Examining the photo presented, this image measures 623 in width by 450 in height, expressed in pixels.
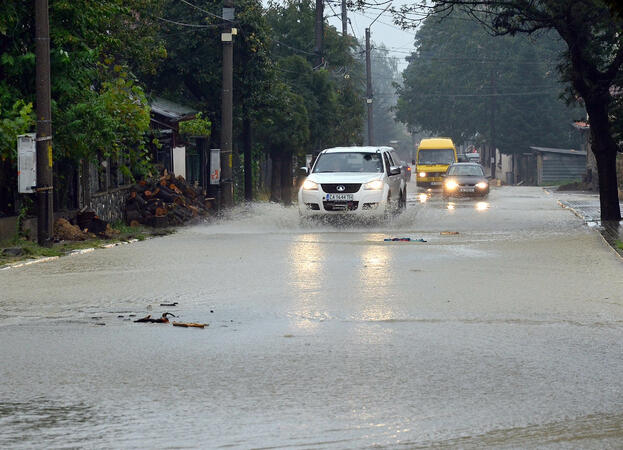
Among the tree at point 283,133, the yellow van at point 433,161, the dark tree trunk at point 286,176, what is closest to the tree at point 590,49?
the tree at point 283,133

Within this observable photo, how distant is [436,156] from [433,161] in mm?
367

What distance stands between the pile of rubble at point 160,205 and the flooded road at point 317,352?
944cm

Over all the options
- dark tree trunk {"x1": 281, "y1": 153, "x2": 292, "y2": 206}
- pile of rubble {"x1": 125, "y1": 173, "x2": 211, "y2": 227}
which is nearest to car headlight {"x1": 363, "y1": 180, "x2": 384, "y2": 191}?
pile of rubble {"x1": 125, "y1": 173, "x2": 211, "y2": 227}

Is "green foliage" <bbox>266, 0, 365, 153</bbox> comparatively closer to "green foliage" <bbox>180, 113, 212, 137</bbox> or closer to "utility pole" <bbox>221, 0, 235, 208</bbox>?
"green foliage" <bbox>180, 113, 212, 137</bbox>

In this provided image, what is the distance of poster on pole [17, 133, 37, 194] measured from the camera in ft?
62.6

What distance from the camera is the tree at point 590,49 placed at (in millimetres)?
24859

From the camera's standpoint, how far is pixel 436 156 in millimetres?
58500

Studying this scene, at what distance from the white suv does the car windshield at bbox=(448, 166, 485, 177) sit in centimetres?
1728

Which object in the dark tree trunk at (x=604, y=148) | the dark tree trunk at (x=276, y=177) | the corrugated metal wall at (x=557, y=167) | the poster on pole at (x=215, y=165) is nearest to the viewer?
the dark tree trunk at (x=604, y=148)

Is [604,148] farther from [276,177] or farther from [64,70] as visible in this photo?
[276,177]

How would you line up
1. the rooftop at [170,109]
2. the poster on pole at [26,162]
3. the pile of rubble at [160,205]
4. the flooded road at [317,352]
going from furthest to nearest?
1. the rooftop at [170,109]
2. the pile of rubble at [160,205]
3. the poster on pole at [26,162]
4. the flooded road at [317,352]

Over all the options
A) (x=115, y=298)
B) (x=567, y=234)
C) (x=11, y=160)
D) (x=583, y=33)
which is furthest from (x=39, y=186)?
(x=583, y=33)

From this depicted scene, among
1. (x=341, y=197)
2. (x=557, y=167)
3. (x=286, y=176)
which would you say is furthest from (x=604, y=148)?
(x=557, y=167)

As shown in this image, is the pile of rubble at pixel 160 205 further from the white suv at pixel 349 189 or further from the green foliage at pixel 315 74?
the green foliage at pixel 315 74
